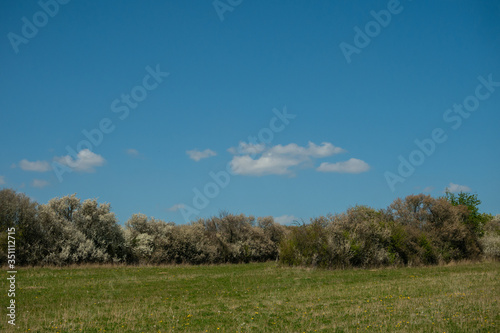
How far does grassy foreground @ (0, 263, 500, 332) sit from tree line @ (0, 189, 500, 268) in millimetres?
13124

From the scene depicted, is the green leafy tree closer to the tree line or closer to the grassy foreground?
the tree line

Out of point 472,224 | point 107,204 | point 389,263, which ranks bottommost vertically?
point 389,263

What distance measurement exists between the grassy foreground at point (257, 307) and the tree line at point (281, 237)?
13124 millimetres

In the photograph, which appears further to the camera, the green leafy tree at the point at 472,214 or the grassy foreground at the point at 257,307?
the green leafy tree at the point at 472,214

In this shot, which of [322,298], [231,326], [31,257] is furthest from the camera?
[31,257]

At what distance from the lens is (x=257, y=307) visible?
1603cm

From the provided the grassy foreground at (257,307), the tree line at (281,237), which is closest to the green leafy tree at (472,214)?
the tree line at (281,237)

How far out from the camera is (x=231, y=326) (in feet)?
41.7

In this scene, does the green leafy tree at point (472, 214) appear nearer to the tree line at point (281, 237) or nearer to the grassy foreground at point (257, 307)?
the tree line at point (281, 237)

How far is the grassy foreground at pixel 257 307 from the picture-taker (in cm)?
1246

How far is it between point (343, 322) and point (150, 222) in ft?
131

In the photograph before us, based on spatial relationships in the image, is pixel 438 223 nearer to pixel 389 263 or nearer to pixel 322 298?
pixel 389 263

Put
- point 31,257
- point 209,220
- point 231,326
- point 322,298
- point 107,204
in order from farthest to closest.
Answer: point 209,220
point 107,204
point 31,257
point 322,298
point 231,326

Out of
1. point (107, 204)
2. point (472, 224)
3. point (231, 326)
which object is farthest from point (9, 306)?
point (472, 224)
